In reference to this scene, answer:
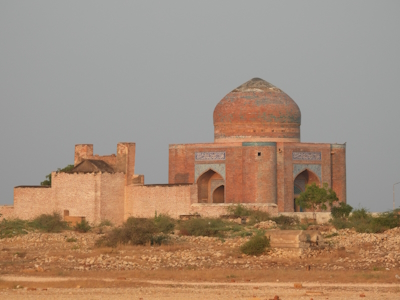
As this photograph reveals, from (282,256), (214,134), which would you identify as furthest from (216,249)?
(214,134)

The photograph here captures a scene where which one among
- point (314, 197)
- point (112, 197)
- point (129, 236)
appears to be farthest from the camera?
point (314, 197)

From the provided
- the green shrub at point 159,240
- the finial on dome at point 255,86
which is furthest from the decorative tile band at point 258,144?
the green shrub at point 159,240

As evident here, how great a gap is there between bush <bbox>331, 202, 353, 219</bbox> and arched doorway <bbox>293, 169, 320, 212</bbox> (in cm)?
285

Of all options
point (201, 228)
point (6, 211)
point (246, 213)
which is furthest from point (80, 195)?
point (201, 228)

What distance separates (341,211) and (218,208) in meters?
4.69

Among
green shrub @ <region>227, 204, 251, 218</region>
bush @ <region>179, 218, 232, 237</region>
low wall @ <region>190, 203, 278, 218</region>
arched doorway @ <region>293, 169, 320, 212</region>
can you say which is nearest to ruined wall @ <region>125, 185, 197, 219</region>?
low wall @ <region>190, 203, 278, 218</region>

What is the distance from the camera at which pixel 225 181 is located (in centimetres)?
3847

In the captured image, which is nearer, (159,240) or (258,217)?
(159,240)

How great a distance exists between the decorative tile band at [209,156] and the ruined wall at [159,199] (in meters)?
3.27

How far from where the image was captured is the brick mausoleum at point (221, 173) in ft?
118

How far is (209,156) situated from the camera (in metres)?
39.1

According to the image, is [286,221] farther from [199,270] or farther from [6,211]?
[199,270]

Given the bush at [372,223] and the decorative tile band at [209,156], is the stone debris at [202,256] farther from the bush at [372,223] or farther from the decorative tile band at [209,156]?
the decorative tile band at [209,156]

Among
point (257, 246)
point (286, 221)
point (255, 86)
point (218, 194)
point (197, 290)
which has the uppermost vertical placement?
point (255, 86)
